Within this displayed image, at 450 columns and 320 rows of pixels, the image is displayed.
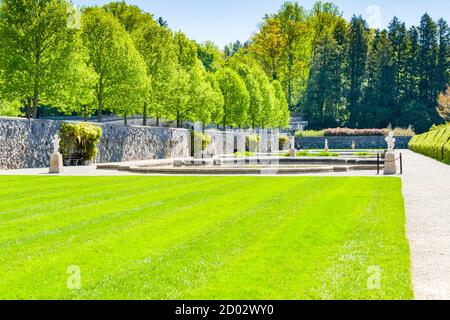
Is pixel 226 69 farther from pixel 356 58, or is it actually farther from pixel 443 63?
pixel 443 63

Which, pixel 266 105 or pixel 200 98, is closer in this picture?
pixel 200 98

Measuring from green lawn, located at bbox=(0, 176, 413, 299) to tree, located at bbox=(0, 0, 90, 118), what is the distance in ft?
62.5

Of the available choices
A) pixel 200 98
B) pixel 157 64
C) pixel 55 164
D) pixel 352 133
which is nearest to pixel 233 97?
pixel 200 98

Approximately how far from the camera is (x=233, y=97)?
198 feet

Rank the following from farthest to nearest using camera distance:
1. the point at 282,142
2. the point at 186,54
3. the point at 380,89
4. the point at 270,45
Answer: the point at 270,45
the point at 380,89
the point at 282,142
the point at 186,54

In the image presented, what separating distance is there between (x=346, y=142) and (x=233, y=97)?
29.6 meters

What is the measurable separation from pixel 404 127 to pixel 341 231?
91.1 meters

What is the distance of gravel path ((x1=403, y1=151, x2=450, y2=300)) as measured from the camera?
620 cm

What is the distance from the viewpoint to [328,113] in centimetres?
9856

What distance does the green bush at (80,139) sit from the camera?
33.1m

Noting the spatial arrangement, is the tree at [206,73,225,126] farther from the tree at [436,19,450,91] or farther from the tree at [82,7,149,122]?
the tree at [436,19,450,91]

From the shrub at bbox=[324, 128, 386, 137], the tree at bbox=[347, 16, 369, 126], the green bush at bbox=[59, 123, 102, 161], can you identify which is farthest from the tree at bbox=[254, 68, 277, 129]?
the green bush at bbox=[59, 123, 102, 161]
